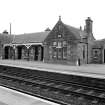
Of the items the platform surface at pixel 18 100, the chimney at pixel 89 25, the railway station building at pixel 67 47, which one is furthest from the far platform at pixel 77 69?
the chimney at pixel 89 25

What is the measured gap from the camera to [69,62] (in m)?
→ 28.5

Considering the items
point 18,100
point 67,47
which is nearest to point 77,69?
point 67,47

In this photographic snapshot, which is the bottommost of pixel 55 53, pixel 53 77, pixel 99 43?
pixel 53 77

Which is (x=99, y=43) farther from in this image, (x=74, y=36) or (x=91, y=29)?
(x=74, y=36)

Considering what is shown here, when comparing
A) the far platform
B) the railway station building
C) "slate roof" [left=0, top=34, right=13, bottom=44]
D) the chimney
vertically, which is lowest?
the far platform

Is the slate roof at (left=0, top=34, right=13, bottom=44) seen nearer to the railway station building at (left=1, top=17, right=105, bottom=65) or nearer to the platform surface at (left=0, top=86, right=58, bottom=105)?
the railway station building at (left=1, top=17, right=105, bottom=65)

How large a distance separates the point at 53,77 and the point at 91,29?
21.2 m

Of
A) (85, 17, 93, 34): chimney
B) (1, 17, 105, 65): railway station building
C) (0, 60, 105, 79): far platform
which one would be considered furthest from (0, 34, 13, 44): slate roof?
(0, 60, 105, 79): far platform

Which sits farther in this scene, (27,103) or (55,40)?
(55,40)

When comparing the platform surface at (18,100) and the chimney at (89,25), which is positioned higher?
the chimney at (89,25)

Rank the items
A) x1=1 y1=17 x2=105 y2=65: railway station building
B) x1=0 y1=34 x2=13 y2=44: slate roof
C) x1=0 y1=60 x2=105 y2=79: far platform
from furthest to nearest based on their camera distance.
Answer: x1=0 y1=34 x2=13 y2=44: slate roof, x1=1 y1=17 x2=105 y2=65: railway station building, x1=0 y1=60 x2=105 y2=79: far platform

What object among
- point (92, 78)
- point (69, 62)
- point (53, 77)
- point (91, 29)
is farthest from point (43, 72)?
point (91, 29)

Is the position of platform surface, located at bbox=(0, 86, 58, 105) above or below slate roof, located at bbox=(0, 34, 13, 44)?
below

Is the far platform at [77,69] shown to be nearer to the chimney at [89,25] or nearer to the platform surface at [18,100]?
the platform surface at [18,100]
